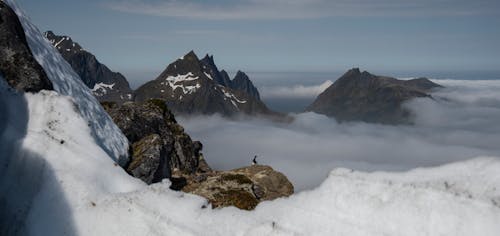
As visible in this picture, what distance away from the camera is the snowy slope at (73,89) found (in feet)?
98.4

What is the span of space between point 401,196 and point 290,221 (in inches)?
171

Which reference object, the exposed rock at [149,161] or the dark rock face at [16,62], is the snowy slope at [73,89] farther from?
the dark rock face at [16,62]

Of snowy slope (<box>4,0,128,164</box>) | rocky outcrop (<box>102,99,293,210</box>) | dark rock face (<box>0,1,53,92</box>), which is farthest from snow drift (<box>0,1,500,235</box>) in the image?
rocky outcrop (<box>102,99,293,210</box>)

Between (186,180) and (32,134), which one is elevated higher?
(32,134)

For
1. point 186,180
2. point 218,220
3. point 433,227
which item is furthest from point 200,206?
point 186,180

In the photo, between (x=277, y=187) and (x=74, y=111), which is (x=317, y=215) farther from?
(x=277, y=187)

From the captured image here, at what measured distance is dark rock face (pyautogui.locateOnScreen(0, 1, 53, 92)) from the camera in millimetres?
25312

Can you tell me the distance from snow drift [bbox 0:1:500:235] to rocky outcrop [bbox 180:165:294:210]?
34.9 feet

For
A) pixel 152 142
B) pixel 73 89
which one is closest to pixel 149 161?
pixel 152 142

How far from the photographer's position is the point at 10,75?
82.2 ft

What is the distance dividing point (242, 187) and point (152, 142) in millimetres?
9112

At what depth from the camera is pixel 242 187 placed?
39594 millimetres

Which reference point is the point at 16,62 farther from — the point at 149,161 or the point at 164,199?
the point at 149,161

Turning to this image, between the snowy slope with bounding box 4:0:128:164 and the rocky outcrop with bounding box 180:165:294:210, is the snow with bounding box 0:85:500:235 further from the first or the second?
the rocky outcrop with bounding box 180:165:294:210
